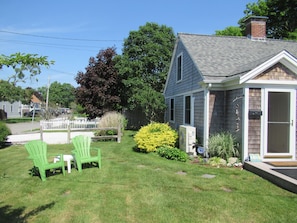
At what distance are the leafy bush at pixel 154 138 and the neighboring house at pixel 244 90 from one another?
1159 mm

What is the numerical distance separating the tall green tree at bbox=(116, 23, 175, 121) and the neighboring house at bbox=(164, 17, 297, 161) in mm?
5629

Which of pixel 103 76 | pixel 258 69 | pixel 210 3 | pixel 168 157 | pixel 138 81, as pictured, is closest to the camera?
pixel 258 69

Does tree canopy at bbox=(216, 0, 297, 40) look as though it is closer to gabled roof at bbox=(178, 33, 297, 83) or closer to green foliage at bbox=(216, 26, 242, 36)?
green foliage at bbox=(216, 26, 242, 36)

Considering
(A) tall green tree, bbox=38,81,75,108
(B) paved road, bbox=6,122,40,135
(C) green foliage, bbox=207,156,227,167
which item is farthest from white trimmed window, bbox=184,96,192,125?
(A) tall green tree, bbox=38,81,75,108

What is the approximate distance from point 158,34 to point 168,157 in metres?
12.5

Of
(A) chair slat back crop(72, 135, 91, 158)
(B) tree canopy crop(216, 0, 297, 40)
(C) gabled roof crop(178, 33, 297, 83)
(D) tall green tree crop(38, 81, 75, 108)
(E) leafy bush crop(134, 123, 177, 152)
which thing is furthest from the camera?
(D) tall green tree crop(38, 81, 75, 108)

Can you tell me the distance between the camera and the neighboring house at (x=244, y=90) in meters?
7.32

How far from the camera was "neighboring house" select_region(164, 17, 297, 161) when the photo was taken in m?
7.32

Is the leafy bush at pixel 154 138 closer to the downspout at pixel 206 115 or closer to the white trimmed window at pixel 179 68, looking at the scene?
the downspout at pixel 206 115

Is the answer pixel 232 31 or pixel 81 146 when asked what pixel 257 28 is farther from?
pixel 232 31

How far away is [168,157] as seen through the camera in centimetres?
845

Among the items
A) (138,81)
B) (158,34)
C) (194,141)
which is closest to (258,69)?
(194,141)

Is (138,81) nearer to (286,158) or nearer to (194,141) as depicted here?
(194,141)

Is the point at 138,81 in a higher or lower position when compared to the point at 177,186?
higher
